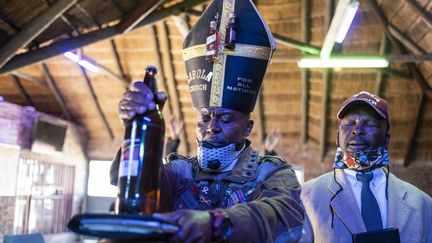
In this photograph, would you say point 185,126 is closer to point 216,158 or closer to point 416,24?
point 416,24

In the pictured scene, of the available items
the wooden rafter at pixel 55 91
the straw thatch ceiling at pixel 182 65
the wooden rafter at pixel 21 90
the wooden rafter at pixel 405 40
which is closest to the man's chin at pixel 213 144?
the straw thatch ceiling at pixel 182 65

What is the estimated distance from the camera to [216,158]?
4.95ft

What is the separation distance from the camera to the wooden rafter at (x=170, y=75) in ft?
30.0

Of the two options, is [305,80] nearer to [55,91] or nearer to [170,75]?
[170,75]

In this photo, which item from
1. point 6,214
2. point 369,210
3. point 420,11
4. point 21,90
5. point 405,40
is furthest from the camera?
point 21,90

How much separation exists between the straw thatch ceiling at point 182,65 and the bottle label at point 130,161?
4757 mm

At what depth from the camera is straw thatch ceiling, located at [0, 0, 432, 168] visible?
643 cm

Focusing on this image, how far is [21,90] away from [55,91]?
2.24 feet

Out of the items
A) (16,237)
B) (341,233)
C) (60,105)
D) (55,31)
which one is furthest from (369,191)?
(60,105)

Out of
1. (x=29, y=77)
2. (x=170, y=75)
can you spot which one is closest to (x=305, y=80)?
(x=170, y=75)

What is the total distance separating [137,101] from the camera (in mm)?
1158

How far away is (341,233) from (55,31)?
5197mm

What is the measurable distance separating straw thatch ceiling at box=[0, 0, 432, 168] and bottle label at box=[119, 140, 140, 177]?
4.76m

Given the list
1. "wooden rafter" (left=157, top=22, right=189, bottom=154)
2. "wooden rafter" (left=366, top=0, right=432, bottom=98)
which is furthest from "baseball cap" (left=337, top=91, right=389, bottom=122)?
"wooden rafter" (left=157, top=22, right=189, bottom=154)
